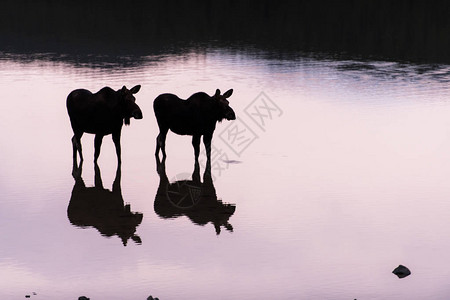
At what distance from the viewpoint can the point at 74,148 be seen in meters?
21.3

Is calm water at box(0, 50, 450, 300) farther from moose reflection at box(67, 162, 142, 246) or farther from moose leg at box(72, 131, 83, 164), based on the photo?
moose leg at box(72, 131, 83, 164)

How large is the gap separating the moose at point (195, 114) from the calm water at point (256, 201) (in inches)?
24.8

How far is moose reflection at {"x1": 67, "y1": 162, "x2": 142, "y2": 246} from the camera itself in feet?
54.6

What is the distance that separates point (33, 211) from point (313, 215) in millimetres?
4631

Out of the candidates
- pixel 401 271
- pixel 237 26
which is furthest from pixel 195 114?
pixel 237 26

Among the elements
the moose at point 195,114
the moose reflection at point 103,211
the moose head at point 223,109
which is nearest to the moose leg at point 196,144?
the moose at point 195,114

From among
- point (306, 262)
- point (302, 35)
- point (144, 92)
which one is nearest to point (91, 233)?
point (306, 262)

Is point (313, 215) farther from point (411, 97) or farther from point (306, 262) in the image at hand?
point (411, 97)

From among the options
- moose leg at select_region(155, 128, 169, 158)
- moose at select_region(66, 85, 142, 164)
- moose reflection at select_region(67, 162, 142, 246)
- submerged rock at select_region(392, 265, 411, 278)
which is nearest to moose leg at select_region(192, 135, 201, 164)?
moose leg at select_region(155, 128, 169, 158)

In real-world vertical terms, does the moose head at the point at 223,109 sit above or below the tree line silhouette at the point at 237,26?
above

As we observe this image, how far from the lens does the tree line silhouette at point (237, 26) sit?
46031 millimetres

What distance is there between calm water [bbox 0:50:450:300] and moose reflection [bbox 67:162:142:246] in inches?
3.2

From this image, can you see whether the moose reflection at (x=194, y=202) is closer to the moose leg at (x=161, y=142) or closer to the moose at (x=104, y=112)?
the moose leg at (x=161, y=142)

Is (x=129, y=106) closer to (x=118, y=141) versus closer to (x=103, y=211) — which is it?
(x=118, y=141)
